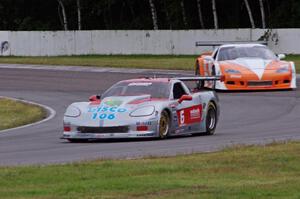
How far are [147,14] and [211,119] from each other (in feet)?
170

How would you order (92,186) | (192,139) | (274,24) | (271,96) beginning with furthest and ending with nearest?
(274,24)
(271,96)
(192,139)
(92,186)

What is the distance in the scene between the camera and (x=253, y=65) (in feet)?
92.9

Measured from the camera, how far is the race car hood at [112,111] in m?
16.8

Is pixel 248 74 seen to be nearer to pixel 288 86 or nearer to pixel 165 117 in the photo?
pixel 288 86

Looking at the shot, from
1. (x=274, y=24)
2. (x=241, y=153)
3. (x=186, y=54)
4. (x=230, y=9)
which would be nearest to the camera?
(x=241, y=153)

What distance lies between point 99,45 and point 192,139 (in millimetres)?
41450

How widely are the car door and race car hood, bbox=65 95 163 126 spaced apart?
61 centimetres

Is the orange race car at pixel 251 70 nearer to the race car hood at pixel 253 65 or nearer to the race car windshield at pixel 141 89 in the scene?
the race car hood at pixel 253 65

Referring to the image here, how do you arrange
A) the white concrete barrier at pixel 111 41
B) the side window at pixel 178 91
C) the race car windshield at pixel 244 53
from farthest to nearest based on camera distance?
the white concrete barrier at pixel 111 41 → the race car windshield at pixel 244 53 → the side window at pixel 178 91

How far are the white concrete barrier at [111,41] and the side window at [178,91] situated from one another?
1411 inches

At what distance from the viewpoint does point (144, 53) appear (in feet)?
186

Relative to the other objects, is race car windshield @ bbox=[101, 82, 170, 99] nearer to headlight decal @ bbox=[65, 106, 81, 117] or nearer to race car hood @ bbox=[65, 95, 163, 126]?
race car hood @ bbox=[65, 95, 163, 126]

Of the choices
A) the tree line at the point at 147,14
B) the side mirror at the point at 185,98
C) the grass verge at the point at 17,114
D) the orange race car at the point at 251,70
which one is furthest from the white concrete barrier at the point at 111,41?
the side mirror at the point at 185,98

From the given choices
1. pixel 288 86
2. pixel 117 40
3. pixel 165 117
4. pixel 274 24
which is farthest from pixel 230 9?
pixel 165 117
